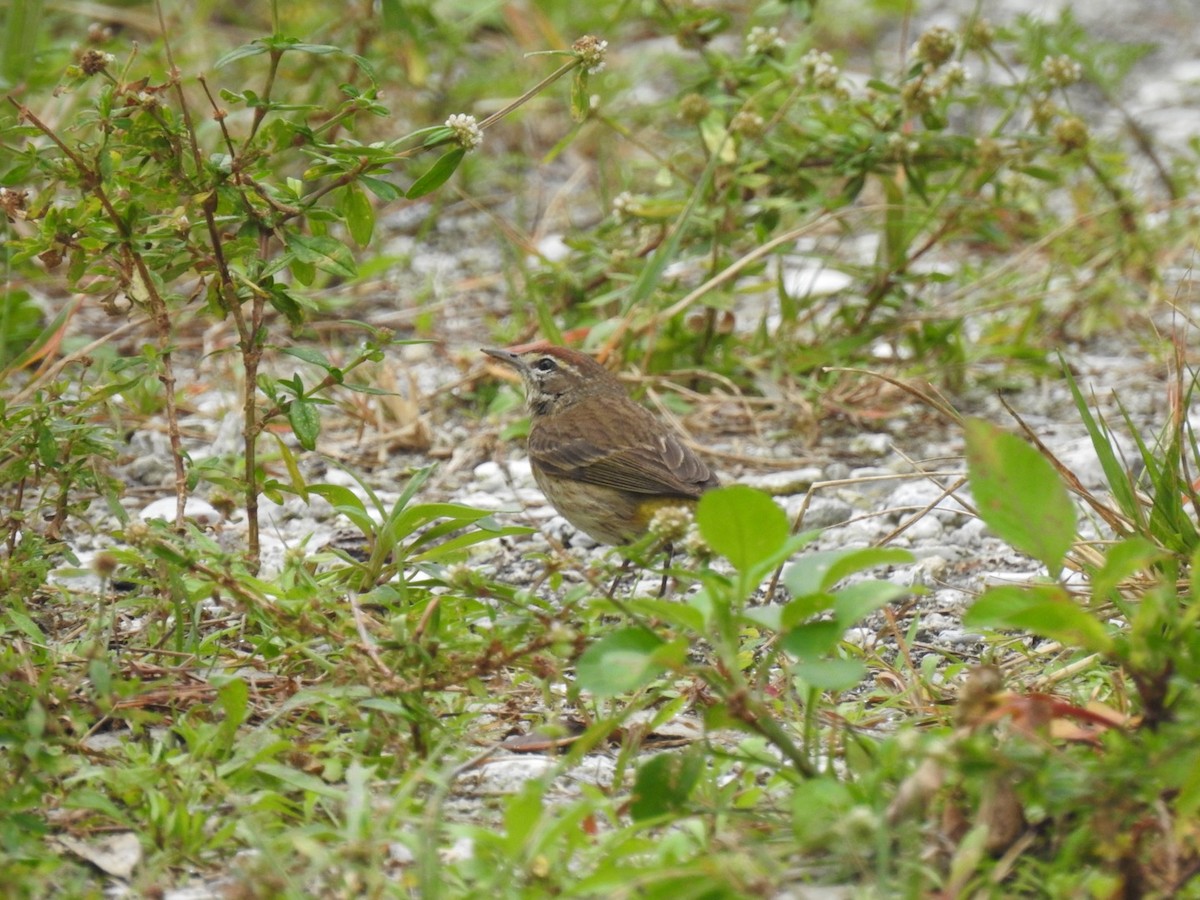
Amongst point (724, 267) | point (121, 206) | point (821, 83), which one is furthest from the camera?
point (724, 267)

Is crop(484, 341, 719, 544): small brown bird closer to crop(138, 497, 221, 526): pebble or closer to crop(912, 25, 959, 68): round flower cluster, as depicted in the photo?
crop(138, 497, 221, 526): pebble

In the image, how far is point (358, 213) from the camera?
155 inches

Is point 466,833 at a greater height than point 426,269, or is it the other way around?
point 426,269

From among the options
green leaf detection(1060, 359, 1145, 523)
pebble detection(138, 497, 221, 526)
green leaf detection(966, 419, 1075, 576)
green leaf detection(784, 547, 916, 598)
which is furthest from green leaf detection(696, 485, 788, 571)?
pebble detection(138, 497, 221, 526)

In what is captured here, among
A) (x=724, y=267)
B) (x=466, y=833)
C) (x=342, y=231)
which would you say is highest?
(x=342, y=231)

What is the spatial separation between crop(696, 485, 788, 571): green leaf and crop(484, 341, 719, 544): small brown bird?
7.30ft

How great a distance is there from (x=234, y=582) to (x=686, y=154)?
3.67 metres

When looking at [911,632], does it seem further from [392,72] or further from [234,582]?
[392,72]

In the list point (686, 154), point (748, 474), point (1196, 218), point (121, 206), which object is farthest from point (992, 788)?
point (1196, 218)

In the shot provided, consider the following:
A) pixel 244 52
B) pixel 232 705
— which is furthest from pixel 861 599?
pixel 244 52

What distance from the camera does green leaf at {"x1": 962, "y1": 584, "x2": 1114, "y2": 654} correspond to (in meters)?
2.73

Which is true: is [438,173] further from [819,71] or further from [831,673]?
[819,71]

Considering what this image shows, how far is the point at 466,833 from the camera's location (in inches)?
107

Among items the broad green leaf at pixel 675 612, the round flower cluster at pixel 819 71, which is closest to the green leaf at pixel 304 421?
the broad green leaf at pixel 675 612
